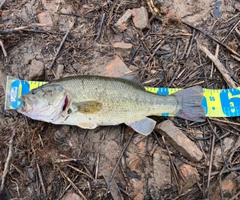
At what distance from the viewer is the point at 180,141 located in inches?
187

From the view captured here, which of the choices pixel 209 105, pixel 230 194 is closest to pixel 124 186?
pixel 230 194

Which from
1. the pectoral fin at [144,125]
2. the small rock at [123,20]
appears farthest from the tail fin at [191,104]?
the small rock at [123,20]

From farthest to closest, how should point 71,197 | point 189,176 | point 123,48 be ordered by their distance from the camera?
1. point 123,48
2. point 189,176
3. point 71,197

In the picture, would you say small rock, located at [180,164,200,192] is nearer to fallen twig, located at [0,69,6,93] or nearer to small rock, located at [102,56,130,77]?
small rock, located at [102,56,130,77]

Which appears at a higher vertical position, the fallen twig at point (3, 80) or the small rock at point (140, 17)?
the small rock at point (140, 17)

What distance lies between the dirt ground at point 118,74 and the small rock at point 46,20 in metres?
0.02

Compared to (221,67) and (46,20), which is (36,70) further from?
(221,67)

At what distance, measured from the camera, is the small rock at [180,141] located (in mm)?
4711

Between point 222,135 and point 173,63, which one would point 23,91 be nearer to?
point 173,63

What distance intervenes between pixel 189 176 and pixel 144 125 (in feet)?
3.22

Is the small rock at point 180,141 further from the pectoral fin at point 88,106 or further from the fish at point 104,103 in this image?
the pectoral fin at point 88,106

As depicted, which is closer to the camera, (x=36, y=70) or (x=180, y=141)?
(x=180, y=141)

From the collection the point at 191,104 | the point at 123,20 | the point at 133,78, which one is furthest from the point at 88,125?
the point at 123,20

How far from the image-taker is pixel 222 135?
4.92 meters
